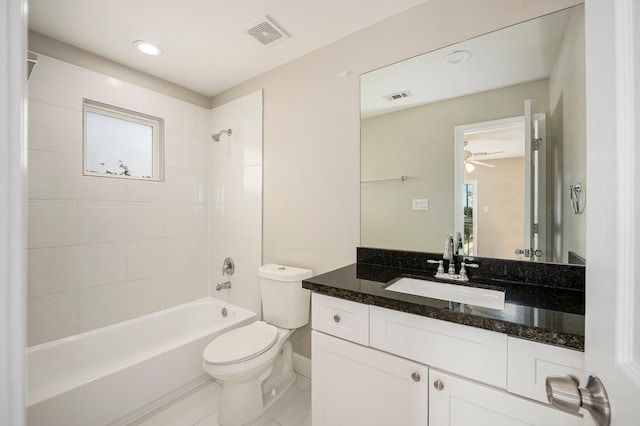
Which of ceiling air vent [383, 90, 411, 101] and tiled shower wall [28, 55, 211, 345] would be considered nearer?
ceiling air vent [383, 90, 411, 101]

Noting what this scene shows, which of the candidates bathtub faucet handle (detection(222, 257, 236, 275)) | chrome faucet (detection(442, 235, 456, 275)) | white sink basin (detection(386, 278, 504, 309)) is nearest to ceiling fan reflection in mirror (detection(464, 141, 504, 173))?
chrome faucet (detection(442, 235, 456, 275))

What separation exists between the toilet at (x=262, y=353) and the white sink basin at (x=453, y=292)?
2.49ft

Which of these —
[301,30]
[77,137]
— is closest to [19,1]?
[301,30]

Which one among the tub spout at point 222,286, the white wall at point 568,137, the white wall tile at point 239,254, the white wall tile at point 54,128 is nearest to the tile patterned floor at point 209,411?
the tub spout at point 222,286

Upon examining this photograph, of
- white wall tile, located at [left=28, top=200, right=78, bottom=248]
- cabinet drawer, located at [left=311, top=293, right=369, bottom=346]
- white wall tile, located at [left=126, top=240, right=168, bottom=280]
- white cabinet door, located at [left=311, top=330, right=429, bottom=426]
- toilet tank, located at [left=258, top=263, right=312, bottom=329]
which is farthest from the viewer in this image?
white wall tile, located at [left=126, top=240, right=168, bottom=280]

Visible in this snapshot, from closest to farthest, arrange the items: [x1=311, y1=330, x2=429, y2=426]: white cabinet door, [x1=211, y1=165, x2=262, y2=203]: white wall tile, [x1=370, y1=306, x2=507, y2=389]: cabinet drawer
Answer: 1. [x1=370, y1=306, x2=507, y2=389]: cabinet drawer
2. [x1=311, y1=330, x2=429, y2=426]: white cabinet door
3. [x1=211, y1=165, x2=262, y2=203]: white wall tile

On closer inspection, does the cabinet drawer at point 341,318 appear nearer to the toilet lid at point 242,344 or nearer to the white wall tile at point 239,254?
the toilet lid at point 242,344

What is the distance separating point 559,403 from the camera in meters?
0.45

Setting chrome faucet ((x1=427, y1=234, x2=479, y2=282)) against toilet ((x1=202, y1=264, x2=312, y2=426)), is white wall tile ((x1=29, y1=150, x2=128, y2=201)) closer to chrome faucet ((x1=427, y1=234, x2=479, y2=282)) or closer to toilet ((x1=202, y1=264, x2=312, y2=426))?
toilet ((x1=202, y1=264, x2=312, y2=426))

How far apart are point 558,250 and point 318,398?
4.28 feet

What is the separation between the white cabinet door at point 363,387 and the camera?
39.0 inches

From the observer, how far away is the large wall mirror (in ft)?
3.82

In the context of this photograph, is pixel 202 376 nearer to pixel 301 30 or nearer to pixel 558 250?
pixel 558 250

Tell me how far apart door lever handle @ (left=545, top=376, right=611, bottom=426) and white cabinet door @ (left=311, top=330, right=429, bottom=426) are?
1.88ft
